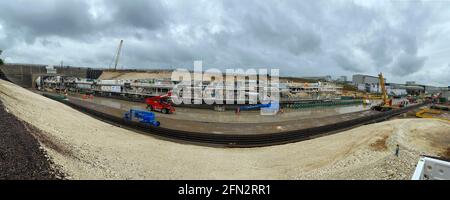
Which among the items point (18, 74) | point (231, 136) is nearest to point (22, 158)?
point (231, 136)

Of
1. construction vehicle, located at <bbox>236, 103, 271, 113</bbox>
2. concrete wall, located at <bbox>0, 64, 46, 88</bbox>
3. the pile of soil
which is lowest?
construction vehicle, located at <bbox>236, 103, 271, 113</bbox>

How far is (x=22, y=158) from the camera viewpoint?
7.21 meters

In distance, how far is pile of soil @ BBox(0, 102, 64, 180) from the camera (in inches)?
254

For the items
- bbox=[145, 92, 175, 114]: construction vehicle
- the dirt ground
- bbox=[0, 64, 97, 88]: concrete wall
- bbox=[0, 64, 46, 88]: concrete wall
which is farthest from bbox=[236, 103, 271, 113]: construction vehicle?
bbox=[0, 64, 46, 88]: concrete wall

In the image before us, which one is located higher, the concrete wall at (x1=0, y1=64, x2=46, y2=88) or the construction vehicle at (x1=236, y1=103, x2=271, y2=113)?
the concrete wall at (x1=0, y1=64, x2=46, y2=88)

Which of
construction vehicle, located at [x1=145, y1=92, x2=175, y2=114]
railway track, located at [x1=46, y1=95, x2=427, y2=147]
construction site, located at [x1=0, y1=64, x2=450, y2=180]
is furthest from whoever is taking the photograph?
construction vehicle, located at [x1=145, y1=92, x2=175, y2=114]

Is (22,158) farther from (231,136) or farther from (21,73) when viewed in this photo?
(21,73)

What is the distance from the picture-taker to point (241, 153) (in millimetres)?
16250

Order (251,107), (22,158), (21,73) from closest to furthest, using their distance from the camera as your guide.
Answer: (22,158), (251,107), (21,73)

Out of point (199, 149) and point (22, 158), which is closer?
point (22, 158)

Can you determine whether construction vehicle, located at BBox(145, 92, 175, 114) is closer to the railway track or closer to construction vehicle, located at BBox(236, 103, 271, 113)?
the railway track
